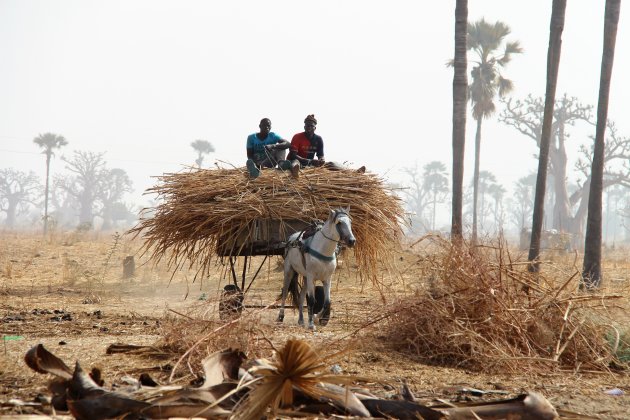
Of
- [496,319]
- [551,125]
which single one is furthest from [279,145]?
[551,125]

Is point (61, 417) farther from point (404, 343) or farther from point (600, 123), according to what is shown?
point (600, 123)

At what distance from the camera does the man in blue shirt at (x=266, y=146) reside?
11.7 metres

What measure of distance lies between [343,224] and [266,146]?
2434 mm

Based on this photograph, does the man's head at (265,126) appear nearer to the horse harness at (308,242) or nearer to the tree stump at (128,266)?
the horse harness at (308,242)

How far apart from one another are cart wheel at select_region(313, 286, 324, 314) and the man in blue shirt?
204 centimetres

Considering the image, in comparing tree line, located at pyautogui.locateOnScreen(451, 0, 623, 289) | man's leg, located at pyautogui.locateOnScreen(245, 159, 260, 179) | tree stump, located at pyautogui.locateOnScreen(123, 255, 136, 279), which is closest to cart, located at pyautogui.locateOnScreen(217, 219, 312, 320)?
man's leg, located at pyautogui.locateOnScreen(245, 159, 260, 179)

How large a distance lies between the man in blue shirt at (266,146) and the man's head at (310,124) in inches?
14.9

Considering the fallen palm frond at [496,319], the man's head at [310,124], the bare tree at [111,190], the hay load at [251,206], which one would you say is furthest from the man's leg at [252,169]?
the bare tree at [111,190]

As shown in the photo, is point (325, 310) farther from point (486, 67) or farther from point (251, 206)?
point (486, 67)

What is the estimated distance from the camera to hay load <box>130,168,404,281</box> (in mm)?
10359

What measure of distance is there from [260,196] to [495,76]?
105 ft

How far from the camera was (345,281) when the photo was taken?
743 inches

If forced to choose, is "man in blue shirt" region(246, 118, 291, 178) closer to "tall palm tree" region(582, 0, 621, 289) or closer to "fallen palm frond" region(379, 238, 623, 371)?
"fallen palm frond" region(379, 238, 623, 371)

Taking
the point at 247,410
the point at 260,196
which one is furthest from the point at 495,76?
the point at 247,410
